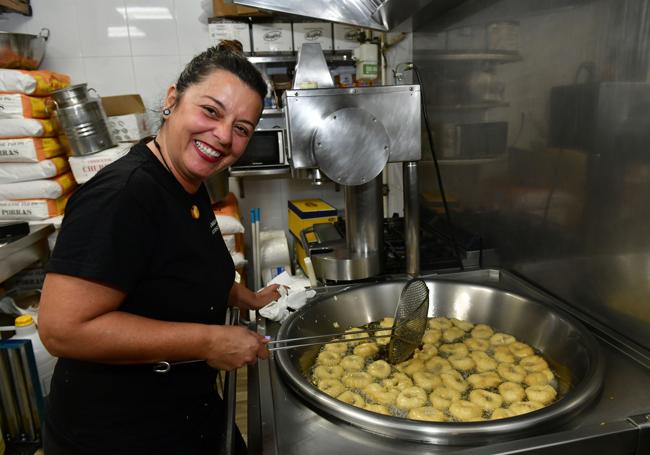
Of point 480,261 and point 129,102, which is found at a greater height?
point 129,102

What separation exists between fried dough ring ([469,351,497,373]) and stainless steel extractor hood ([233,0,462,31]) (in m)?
1.27

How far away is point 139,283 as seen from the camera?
83cm

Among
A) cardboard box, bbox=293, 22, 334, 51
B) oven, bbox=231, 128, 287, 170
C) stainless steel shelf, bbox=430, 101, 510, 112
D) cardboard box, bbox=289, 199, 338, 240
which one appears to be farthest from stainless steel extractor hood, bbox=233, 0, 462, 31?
cardboard box, bbox=293, 22, 334, 51

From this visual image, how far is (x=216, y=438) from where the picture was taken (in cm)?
112

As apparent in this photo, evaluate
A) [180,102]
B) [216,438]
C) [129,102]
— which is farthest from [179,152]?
[129,102]

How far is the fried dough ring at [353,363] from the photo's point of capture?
1.03 metres

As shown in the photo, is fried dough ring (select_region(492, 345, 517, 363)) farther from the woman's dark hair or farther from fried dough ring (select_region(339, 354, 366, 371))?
the woman's dark hair

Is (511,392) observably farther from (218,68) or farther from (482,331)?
(218,68)

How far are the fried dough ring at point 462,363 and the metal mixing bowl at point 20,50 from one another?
2.43 meters

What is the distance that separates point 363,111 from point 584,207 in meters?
0.62

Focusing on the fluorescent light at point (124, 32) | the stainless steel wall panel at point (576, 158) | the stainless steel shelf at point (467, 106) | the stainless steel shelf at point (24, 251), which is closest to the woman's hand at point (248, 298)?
the stainless steel wall panel at point (576, 158)

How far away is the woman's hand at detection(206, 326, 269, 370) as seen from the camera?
818 millimetres

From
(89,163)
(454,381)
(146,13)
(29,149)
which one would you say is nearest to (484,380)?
(454,381)

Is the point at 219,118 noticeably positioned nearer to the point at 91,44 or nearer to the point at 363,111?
the point at 363,111
